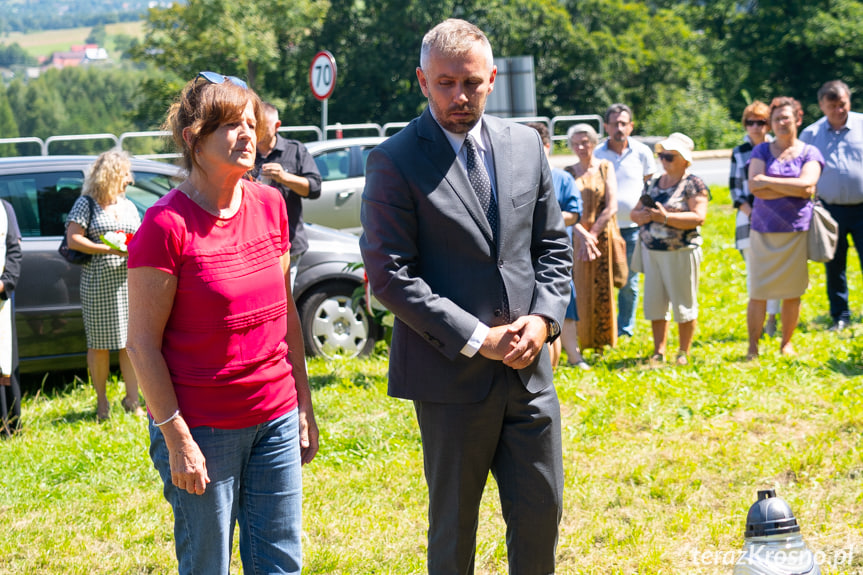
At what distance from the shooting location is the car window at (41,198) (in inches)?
279

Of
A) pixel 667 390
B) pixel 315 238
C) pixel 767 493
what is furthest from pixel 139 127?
pixel 767 493

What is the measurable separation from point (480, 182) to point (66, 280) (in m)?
4.83

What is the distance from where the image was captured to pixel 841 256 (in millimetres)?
8266

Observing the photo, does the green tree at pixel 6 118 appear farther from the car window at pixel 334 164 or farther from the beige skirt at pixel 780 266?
the beige skirt at pixel 780 266

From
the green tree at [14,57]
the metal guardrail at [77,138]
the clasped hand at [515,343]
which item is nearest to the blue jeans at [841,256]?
the clasped hand at [515,343]

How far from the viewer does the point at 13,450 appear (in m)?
5.81

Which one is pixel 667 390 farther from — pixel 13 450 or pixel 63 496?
pixel 13 450

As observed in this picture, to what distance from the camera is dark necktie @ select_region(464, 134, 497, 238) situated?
121 inches

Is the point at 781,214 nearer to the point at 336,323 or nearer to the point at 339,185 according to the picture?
the point at 336,323

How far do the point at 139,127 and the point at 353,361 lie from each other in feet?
125

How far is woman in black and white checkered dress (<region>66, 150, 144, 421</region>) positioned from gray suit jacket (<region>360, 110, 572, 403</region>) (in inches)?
146

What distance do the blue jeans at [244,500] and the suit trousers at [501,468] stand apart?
1.54ft

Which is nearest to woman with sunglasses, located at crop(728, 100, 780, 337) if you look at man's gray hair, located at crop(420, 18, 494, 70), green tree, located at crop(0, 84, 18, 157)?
man's gray hair, located at crop(420, 18, 494, 70)

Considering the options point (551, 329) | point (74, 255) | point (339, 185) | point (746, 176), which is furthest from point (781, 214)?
point (339, 185)
